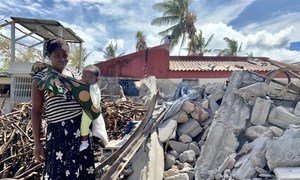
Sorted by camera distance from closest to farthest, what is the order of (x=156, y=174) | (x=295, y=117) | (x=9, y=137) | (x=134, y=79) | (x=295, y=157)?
1. (x=295, y=157)
2. (x=156, y=174)
3. (x=295, y=117)
4. (x=9, y=137)
5. (x=134, y=79)

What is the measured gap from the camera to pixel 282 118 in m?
4.05

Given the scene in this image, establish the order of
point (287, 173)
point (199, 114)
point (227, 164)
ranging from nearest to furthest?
point (287, 173)
point (227, 164)
point (199, 114)

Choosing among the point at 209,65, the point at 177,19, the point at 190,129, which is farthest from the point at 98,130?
the point at 177,19

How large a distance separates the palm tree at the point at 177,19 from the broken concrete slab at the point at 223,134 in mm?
17010

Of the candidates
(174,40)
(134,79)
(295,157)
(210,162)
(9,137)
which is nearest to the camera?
(295,157)

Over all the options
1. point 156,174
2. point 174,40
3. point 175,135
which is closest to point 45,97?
point 156,174

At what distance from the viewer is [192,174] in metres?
3.52

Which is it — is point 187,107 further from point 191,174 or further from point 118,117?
point 118,117

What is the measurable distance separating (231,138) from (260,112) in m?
0.69

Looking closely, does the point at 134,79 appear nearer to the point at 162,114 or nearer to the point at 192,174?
the point at 162,114

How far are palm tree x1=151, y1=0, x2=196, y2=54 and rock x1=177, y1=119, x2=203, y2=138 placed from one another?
16979 mm

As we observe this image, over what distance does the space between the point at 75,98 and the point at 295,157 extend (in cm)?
243

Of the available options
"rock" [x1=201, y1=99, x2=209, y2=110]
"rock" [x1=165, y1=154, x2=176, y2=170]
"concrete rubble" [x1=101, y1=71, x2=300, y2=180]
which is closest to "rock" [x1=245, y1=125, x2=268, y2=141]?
"concrete rubble" [x1=101, y1=71, x2=300, y2=180]

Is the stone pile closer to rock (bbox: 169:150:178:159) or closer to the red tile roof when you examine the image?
rock (bbox: 169:150:178:159)
